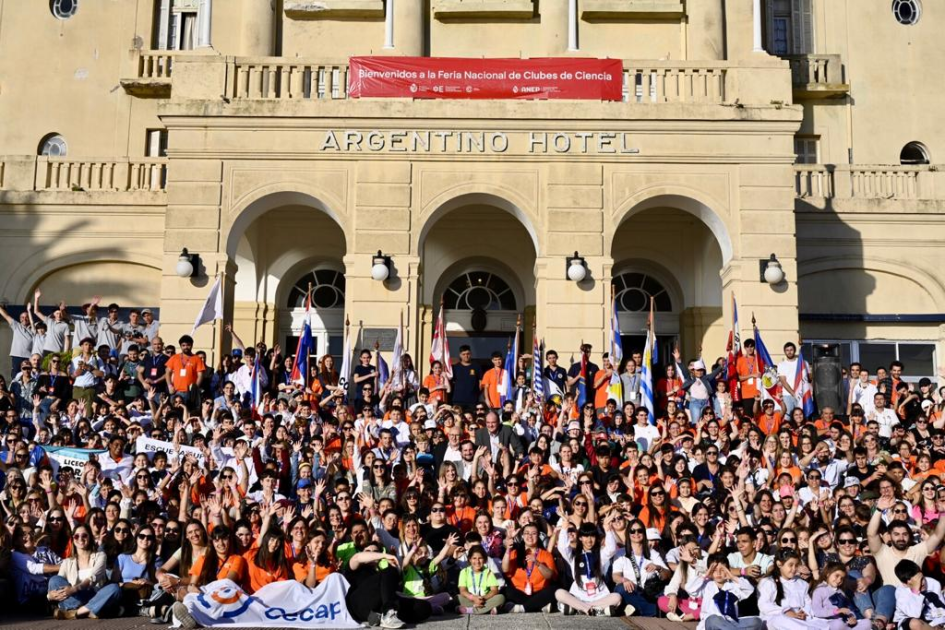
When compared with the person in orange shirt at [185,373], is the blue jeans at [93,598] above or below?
below

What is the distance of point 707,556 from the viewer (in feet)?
35.2

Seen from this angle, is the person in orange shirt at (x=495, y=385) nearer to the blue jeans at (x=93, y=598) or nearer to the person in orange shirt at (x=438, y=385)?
the person in orange shirt at (x=438, y=385)

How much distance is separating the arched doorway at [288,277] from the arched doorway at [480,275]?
6.28ft

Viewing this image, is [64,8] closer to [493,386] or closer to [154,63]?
[154,63]

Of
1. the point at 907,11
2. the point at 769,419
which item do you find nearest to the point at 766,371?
→ the point at 769,419

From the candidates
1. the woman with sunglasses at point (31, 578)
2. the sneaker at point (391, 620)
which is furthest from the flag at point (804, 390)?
the woman with sunglasses at point (31, 578)

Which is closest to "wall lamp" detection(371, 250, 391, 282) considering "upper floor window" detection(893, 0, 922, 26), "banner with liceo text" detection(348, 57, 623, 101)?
"banner with liceo text" detection(348, 57, 623, 101)

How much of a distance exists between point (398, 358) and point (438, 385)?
3.60 feet

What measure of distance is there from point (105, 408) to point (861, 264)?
14566 millimetres

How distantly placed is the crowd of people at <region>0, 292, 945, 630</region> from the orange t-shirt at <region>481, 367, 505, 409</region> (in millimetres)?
37

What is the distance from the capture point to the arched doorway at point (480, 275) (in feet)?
70.3

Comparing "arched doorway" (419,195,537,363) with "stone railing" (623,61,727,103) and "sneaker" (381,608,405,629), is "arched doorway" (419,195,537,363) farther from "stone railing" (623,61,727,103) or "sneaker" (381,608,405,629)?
"sneaker" (381,608,405,629)

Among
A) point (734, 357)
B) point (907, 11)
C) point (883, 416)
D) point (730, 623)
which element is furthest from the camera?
point (907, 11)

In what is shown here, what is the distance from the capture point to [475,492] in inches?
481
